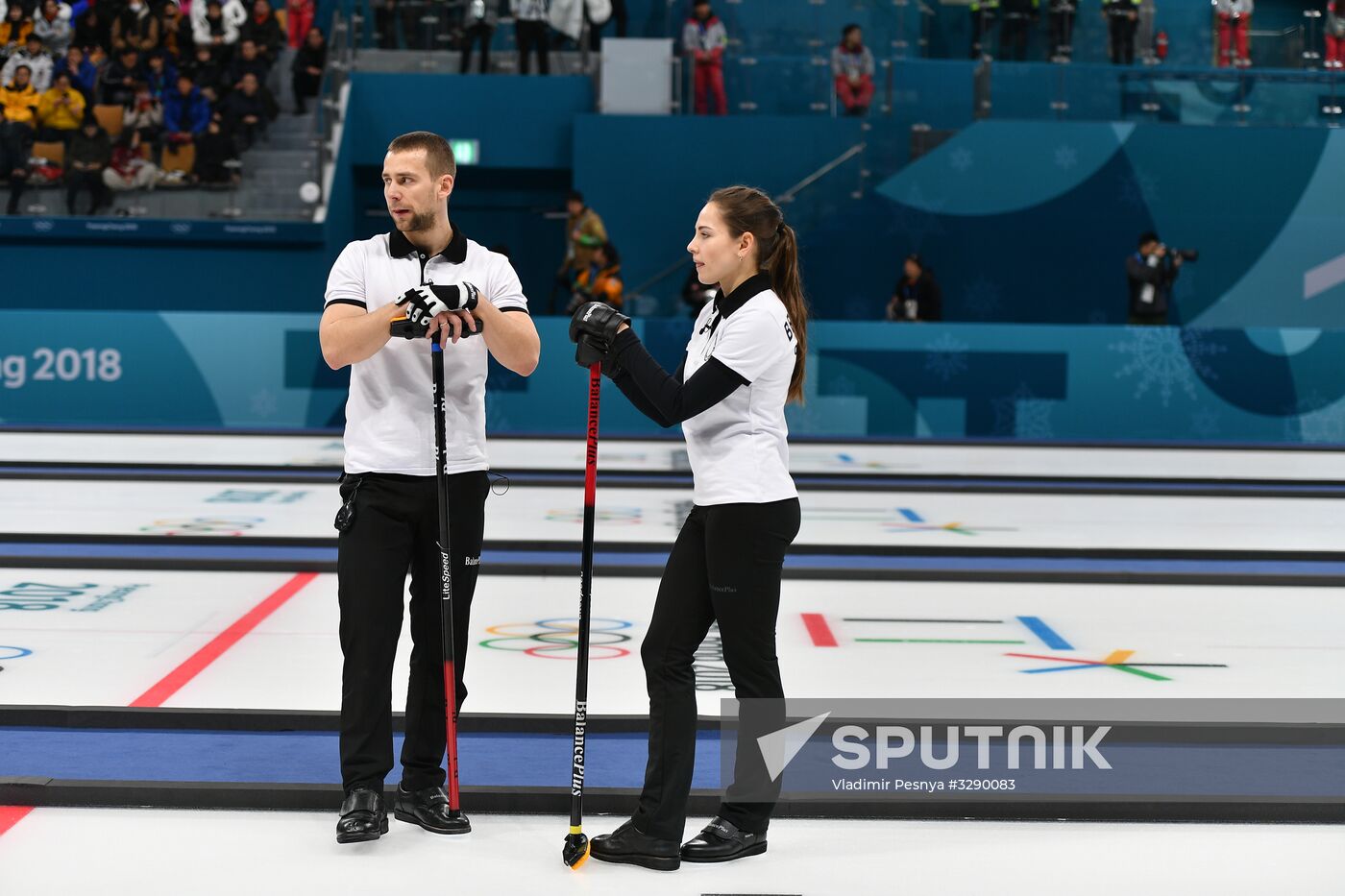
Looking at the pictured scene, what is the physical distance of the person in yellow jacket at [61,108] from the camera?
59.9ft

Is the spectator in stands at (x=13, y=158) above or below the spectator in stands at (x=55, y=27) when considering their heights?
below

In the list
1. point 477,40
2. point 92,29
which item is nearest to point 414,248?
point 477,40

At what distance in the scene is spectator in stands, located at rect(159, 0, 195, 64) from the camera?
19141mm

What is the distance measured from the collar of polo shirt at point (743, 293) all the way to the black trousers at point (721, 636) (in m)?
0.49

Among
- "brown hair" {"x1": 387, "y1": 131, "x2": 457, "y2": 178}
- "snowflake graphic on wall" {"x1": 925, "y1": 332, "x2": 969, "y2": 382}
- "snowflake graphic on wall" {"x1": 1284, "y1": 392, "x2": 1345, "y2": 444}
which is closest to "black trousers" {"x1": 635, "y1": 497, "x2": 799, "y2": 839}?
"brown hair" {"x1": 387, "y1": 131, "x2": 457, "y2": 178}

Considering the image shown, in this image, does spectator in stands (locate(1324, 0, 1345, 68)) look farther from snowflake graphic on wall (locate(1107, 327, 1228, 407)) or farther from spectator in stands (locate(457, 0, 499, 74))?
spectator in stands (locate(457, 0, 499, 74))

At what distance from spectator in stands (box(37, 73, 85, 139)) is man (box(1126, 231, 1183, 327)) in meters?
12.2

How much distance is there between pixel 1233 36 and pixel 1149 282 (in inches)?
139

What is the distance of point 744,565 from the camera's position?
3705 millimetres

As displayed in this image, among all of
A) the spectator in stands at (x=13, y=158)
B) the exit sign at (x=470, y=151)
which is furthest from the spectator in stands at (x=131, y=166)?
the exit sign at (x=470, y=151)

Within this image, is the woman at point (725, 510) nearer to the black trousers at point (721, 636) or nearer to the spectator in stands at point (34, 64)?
the black trousers at point (721, 636)

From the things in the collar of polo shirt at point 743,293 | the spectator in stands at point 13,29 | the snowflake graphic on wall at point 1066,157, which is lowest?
the collar of polo shirt at point 743,293

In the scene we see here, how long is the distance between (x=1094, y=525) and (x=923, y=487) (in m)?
1.82

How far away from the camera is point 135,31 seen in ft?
62.8
